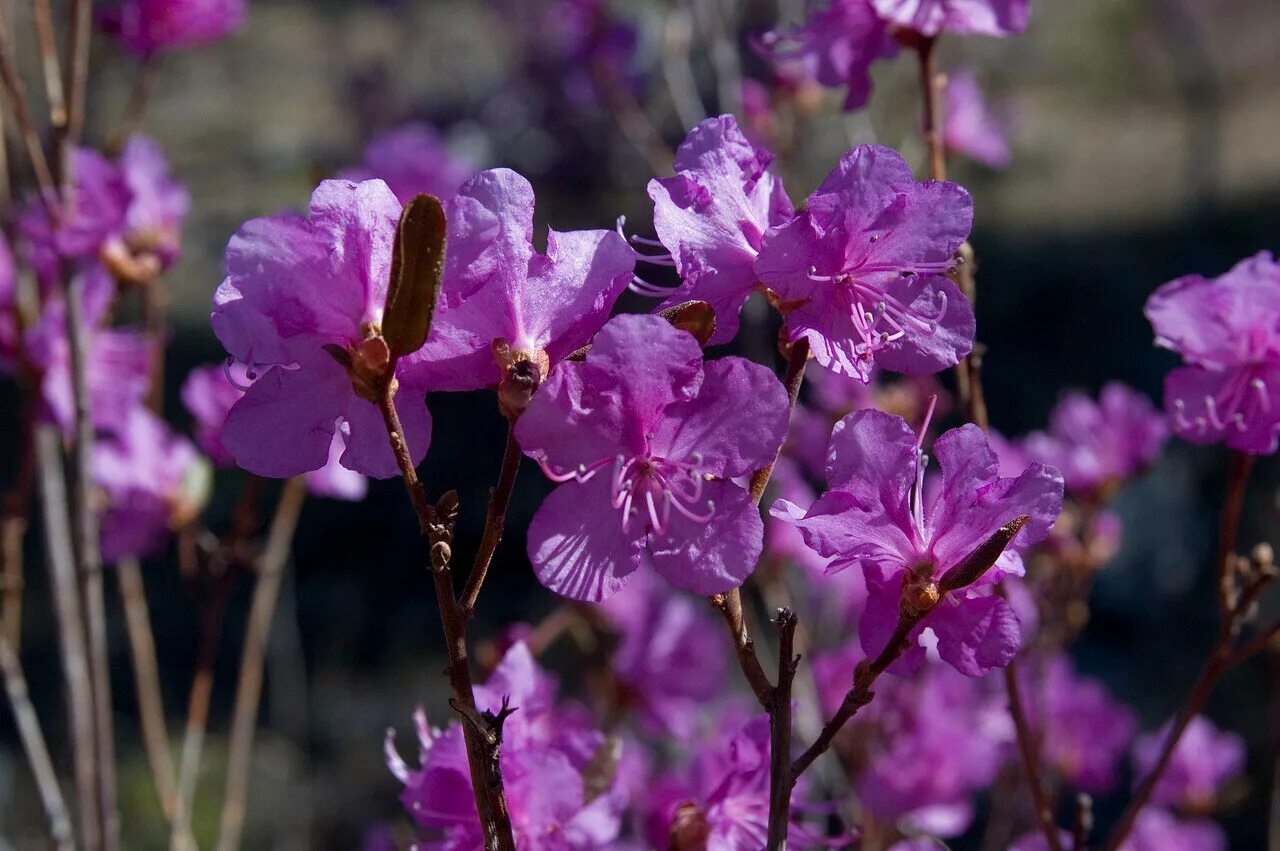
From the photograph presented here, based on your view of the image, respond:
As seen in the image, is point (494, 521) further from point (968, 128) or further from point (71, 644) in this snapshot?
point (968, 128)

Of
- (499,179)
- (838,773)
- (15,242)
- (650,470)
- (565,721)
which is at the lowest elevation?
(838,773)

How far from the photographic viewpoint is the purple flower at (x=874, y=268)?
757 mm

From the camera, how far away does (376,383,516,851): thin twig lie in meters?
0.65

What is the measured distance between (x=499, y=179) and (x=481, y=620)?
14.9 feet

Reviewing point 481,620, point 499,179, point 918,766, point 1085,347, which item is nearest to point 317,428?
point 499,179

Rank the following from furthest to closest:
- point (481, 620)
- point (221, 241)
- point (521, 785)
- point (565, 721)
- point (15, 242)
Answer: point (221, 241)
point (481, 620)
point (15, 242)
point (565, 721)
point (521, 785)

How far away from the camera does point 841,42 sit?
1.14 meters

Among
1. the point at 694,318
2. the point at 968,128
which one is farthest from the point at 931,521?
the point at 968,128

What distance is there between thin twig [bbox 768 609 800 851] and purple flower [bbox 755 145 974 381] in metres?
0.18

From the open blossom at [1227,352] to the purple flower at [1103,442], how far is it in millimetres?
829

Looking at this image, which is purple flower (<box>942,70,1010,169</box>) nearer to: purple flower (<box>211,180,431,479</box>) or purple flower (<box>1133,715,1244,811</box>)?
purple flower (<box>1133,715,1244,811</box>)

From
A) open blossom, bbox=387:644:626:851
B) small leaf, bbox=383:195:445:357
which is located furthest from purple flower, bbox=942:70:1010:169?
small leaf, bbox=383:195:445:357

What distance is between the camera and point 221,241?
915 centimetres

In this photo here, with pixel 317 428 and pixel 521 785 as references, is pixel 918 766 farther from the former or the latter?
pixel 317 428
